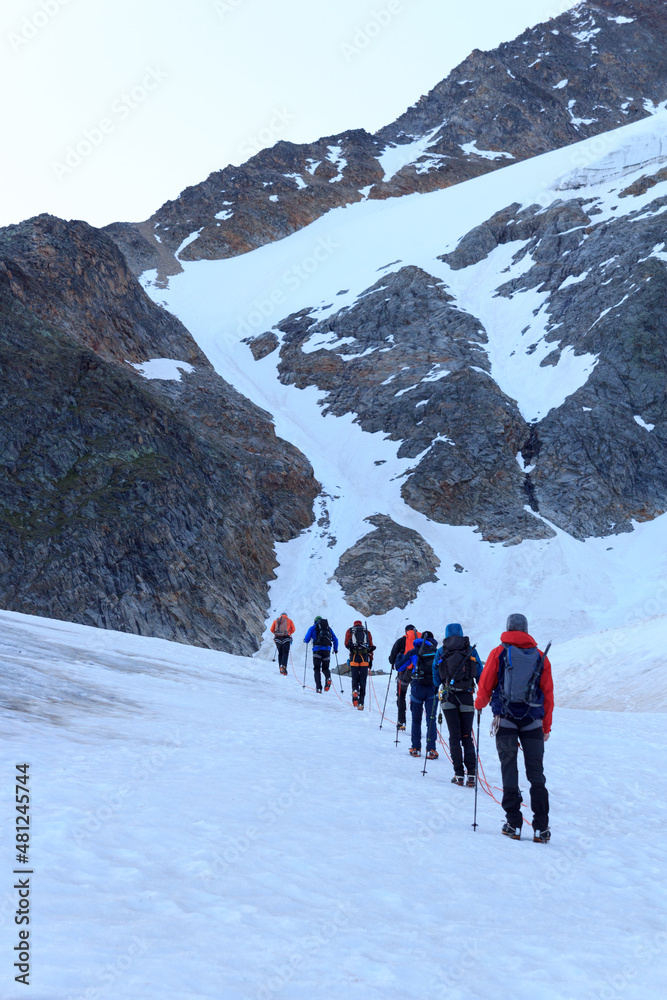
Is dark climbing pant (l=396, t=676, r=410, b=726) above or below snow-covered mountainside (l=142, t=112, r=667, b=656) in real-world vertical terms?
below

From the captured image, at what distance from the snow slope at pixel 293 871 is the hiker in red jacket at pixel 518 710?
16.8 inches

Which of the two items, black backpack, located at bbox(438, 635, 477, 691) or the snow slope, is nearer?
the snow slope

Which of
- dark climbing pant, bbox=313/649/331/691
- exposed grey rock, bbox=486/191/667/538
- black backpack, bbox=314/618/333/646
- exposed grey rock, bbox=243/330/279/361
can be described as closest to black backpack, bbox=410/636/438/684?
black backpack, bbox=314/618/333/646

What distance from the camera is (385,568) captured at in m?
41.7

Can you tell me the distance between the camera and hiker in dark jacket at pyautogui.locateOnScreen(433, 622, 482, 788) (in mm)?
9398

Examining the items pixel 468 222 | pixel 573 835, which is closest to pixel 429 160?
pixel 468 222

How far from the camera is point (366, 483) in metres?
51.3

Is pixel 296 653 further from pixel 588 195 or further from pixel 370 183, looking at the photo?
pixel 370 183

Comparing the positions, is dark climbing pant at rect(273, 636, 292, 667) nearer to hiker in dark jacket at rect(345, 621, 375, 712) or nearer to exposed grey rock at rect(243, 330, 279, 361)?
hiker in dark jacket at rect(345, 621, 375, 712)

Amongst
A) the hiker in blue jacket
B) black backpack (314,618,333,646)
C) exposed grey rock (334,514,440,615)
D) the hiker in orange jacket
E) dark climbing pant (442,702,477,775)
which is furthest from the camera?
exposed grey rock (334,514,440,615)

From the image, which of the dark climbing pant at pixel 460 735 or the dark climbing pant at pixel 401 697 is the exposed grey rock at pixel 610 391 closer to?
the dark climbing pant at pixel 401 697

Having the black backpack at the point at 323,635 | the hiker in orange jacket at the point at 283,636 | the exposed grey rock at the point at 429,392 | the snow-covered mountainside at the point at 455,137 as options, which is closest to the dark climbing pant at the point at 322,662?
the black backpack at the point at 323,635

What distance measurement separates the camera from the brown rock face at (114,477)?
30.0m

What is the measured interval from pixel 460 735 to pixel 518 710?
7.93ft
